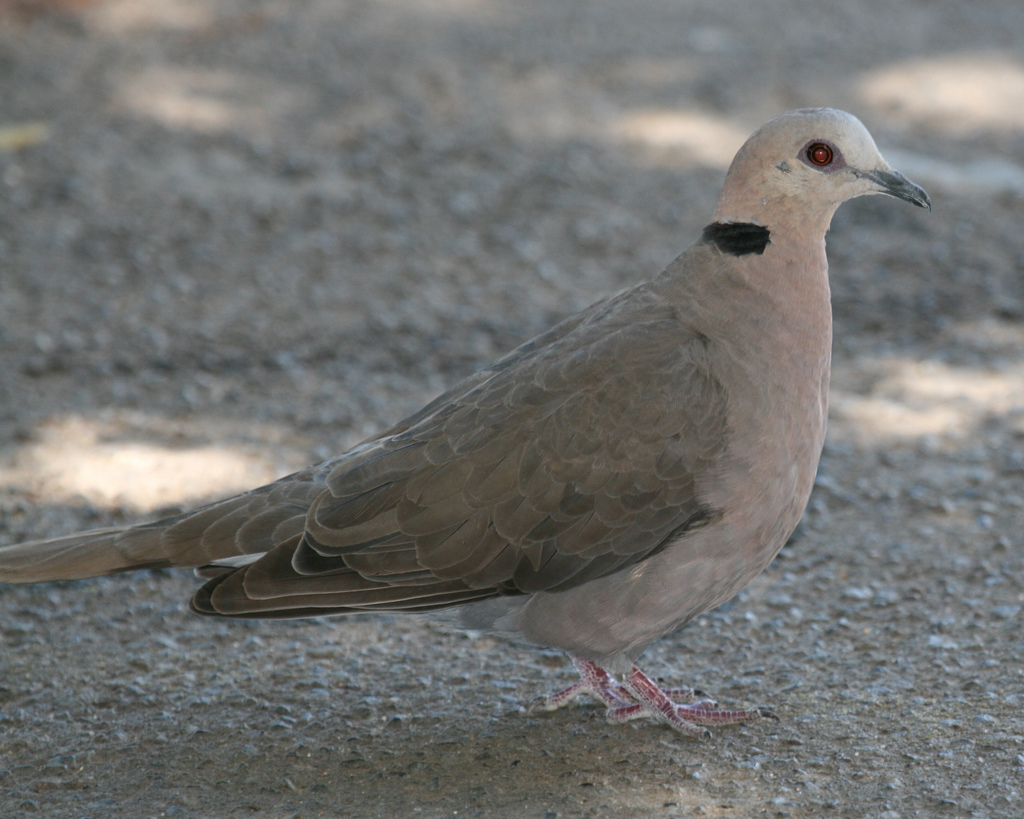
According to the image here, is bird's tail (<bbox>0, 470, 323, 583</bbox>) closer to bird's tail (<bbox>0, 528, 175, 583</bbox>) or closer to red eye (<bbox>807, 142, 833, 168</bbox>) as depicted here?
bird's tail (<bbox>0, 528, 175, 583</bbox>)

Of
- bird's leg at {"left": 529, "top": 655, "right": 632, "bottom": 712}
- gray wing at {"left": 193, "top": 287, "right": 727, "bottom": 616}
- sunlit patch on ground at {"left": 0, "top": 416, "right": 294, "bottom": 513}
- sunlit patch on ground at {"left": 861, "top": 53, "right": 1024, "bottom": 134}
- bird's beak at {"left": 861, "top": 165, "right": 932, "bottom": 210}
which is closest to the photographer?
gray wing at {"left": 193, "top": 287, "right": 727, "bottom": 616}

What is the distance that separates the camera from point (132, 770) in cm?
294

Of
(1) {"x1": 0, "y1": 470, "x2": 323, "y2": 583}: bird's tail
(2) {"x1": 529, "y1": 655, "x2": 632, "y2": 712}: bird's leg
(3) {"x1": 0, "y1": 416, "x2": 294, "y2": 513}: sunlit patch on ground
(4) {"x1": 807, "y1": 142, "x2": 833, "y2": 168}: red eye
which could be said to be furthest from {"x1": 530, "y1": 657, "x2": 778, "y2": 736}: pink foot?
(3) {"x1": 0, "y1": 416, "x2": 294, "y2": 513}: sunlit patch on ground

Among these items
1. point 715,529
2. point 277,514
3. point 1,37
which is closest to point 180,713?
point 277,514

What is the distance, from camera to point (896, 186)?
2.96 metres

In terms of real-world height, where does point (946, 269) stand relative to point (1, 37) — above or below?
below

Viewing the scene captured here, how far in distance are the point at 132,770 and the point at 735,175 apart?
2063mm

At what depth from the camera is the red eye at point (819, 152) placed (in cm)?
290

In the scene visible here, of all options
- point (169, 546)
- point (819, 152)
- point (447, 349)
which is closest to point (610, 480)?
point (819, 152)

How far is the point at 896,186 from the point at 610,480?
1.02 m

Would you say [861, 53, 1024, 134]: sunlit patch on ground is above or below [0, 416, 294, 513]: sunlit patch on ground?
above

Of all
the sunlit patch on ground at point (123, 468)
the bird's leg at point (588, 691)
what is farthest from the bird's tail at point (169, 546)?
the sunlit patch on ground at point (123, 468)

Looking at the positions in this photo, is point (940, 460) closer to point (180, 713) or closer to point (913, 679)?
point (913, 679)

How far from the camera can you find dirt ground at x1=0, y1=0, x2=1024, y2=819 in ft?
9.69
